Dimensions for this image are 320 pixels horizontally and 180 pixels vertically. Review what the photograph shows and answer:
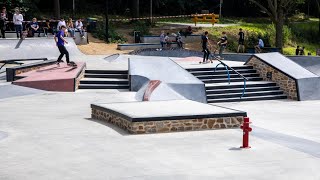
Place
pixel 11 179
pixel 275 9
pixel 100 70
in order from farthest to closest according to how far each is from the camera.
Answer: pixel 275 9 → pixel 100 70 → pixel 11 179

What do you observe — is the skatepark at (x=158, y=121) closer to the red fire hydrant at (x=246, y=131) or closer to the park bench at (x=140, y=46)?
the red fire hydrant at (x=246, y=131)

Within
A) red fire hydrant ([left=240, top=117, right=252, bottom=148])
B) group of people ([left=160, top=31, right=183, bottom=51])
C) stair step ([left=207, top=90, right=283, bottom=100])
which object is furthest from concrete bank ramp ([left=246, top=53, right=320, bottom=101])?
red fire hydrant ([left=240, top=117, right=252, bottom=148])

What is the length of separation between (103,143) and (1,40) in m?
18.6

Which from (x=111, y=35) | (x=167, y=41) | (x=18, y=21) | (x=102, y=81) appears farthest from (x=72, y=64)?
(x=111, y=35)

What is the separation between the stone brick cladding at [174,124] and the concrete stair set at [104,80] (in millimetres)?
7597

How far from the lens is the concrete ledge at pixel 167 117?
11977 millimetres

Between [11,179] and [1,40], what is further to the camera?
[1,40]

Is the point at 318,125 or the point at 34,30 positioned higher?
the point at 34,30

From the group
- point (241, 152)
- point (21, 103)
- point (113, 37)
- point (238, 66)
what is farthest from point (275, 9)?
point (241, 152)

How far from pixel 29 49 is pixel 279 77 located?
1285 cm

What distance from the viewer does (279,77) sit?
23.2 m

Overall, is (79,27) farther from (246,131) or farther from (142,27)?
(246,131)

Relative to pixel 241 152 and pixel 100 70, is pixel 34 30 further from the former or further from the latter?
pixel 241 152

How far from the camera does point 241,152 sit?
1041 cm
